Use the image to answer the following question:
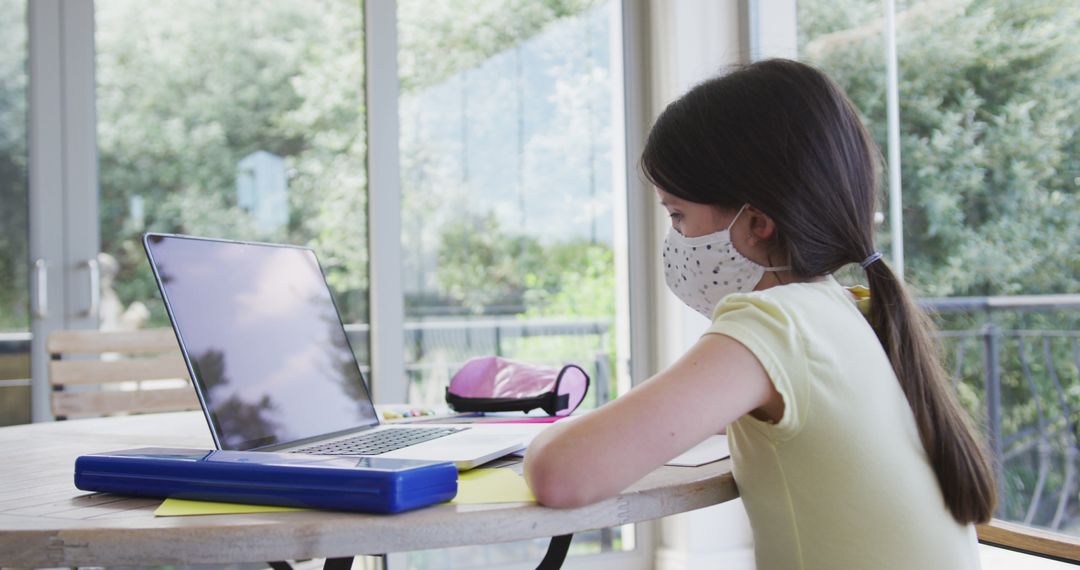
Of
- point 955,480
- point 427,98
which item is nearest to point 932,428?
point 955,480

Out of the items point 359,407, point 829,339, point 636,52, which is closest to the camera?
point 829,339

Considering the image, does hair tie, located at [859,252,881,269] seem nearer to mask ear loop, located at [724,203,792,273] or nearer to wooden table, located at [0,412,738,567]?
mask ear loop, located at [724,203,792,273]

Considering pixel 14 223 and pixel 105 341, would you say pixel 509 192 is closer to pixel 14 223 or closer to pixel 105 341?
pixel 105 341

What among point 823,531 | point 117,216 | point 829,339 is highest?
point 117,216

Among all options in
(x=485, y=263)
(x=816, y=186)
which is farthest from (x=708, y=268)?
(x=485, y=263)

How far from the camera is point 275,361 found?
108cm

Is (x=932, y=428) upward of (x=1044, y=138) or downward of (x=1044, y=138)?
downward

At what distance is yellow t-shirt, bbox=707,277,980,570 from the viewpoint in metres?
0.80

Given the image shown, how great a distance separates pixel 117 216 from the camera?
271cm

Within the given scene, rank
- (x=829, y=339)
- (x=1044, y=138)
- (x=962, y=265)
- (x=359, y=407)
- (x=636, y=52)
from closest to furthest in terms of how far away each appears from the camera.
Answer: (x=829, y=339), (x=359, y=407), (x=1044, y=138), (x=962, y=265), (x=636, y=52)

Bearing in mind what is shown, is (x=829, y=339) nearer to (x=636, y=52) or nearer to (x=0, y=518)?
(x=0, y=518)

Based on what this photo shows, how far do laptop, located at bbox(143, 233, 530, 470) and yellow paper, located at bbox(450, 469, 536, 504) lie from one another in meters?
0.02

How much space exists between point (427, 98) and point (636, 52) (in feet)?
2.43

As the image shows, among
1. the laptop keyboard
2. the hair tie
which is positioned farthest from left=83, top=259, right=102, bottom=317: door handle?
→ the hair tie
